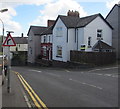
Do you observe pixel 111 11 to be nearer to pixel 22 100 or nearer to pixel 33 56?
pixel 33 56

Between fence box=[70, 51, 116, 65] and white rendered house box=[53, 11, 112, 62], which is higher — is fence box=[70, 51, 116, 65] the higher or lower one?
the lower one

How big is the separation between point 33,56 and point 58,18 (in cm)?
1505

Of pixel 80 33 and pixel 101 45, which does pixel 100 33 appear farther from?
pixel 80 33

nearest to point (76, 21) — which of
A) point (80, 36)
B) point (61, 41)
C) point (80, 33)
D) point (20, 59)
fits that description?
point (80, 33)

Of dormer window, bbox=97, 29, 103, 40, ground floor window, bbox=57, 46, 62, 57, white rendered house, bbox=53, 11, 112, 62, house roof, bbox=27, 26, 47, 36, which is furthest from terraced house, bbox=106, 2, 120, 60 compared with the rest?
house roof, bbox=27, 26, 47, 36

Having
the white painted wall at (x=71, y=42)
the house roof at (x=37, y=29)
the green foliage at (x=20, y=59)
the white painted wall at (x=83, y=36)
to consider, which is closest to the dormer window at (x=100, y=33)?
the white painted wall at (x=83, y=36)

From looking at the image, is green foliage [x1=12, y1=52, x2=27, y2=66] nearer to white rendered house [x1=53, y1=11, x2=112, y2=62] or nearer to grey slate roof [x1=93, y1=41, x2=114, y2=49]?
white rendered house [x1=53, y1=11, x2=112, y2=62]

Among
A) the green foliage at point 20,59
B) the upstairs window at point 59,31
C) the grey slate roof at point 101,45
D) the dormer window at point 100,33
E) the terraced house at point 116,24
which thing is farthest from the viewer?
the green foliage at point 20,59

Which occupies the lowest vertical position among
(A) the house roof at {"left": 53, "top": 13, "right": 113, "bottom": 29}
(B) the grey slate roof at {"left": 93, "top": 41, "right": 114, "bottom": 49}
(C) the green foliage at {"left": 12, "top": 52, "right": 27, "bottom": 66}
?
(C) the green foliage at {"left": 12, "top": 52, "right": 27, "bottom": 66}

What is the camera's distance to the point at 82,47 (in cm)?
3167

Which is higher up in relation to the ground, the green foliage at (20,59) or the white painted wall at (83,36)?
the white painted wall at (83,36)

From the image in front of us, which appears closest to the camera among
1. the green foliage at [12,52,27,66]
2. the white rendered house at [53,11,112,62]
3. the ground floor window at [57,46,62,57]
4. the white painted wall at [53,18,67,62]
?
Result: the white rendered house at [53,11,112,62]

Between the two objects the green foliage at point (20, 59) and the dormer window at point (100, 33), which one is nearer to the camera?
the dormer window at point (100, 33)

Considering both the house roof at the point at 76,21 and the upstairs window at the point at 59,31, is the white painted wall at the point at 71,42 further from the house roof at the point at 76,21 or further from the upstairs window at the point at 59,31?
the upstairs window at the point at 59,31
